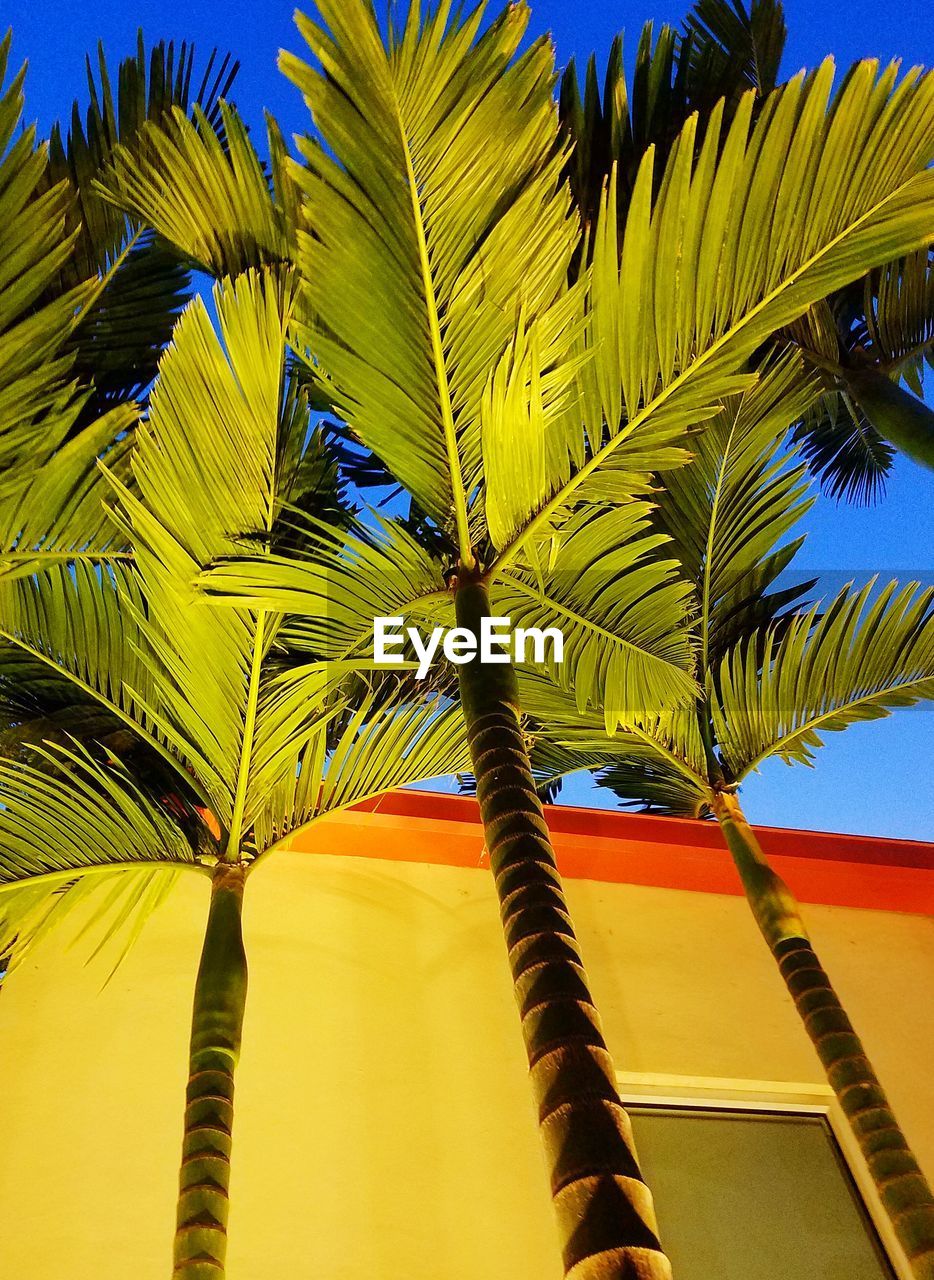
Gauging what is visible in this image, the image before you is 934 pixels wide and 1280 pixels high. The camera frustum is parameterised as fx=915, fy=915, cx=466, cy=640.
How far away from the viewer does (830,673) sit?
10.6 feet

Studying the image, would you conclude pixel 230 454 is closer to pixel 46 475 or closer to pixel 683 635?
pixel 46 475

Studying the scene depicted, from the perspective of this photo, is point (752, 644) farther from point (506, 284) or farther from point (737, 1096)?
point (737, 1096)

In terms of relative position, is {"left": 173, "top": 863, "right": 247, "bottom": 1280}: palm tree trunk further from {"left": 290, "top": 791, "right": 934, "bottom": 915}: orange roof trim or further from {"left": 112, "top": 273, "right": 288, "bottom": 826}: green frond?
{"left": 290, "top": 791, "right": 934, "bottom": 915}: orange roof trim

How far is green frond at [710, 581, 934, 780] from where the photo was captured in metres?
3.18

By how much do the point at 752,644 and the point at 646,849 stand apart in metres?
1.60

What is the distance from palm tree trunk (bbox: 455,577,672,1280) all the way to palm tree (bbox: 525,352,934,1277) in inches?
45.0

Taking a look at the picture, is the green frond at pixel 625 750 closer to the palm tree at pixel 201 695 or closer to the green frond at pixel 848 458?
the palm tree at pixel 201 695

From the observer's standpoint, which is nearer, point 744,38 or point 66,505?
point 66,505

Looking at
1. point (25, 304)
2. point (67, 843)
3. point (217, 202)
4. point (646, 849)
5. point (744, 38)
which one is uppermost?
point (744, 38)

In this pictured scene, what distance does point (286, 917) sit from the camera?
3.87 m

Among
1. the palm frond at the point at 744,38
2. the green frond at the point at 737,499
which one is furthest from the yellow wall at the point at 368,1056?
the palm frond at the point at 744,38

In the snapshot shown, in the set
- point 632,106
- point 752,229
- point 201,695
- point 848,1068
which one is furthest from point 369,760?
point 632,106

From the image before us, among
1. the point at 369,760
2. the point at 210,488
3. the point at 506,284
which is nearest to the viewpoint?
the point at 506,284

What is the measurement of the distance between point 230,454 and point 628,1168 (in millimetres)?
1843
